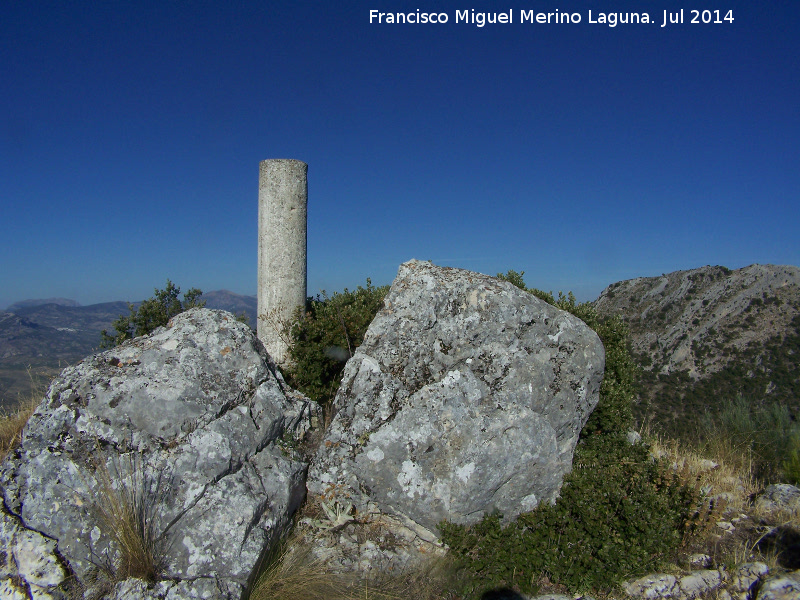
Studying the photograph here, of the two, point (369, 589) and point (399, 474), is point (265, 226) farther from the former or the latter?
point (369, 589)

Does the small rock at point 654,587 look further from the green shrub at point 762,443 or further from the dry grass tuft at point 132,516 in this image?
the dry grass tuft at point 132,516

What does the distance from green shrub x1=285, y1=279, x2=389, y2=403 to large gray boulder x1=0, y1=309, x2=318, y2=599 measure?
167 cm

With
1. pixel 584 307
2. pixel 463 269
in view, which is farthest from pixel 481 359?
pixel 584 307

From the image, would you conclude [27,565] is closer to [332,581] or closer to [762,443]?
[332,581]

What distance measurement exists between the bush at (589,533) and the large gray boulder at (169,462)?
223cm

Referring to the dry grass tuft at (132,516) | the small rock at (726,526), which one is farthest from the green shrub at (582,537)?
the dry grass tuft at (132,516)

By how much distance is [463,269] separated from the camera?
280 inches

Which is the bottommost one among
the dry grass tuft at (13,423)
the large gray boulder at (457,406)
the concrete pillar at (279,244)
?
the dry grass tuft at (13,423)

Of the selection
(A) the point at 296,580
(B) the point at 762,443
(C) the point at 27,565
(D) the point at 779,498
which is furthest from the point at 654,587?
(C) the point at 27,565

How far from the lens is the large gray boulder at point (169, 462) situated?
4555 mm

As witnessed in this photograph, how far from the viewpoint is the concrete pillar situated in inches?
347

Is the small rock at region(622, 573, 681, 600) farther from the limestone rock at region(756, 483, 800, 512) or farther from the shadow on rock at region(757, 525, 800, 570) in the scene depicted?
the limestone rock at region(756, 483, 800, 512)

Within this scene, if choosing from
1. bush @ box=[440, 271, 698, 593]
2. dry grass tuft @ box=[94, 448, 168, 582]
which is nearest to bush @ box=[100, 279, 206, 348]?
dry grass tuft @ box=[94, 448, 168, 582]

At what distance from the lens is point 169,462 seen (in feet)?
16.1
